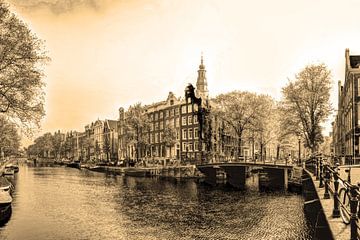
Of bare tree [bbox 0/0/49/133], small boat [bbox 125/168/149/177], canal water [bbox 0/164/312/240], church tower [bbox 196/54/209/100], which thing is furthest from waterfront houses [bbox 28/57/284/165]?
bare tree [bbox 0/0/49/133]

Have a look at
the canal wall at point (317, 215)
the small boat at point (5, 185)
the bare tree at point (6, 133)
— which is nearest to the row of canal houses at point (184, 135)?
the bare tree at point (6, 133)

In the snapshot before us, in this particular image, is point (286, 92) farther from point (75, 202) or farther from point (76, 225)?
point (76, 225)

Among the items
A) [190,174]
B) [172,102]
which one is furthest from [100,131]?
[190,174]

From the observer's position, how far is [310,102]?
47.1 metres

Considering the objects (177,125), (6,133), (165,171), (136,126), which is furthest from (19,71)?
(177,125)

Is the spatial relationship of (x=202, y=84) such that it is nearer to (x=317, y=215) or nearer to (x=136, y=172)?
(x=136, y=172)

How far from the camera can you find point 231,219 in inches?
982

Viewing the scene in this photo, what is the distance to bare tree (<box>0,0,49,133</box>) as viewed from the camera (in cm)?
2491

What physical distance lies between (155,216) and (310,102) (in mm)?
30736

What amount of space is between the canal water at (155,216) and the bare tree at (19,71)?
25.1 feet

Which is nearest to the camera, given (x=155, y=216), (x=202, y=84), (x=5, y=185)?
(x=155, y=216)

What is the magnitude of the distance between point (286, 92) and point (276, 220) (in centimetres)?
2709

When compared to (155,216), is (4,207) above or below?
above

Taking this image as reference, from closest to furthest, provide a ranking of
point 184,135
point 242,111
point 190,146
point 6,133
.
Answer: point 6,133 → point 242,111 → point 190,146 → point 184,135
